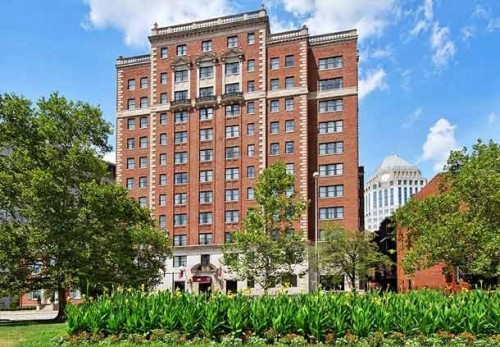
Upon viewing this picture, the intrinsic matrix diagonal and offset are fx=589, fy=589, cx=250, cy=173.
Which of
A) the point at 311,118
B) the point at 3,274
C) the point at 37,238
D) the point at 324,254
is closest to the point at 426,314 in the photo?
the point at 37,238

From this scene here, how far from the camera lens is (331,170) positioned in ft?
224

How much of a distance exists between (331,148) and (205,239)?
18617 mm

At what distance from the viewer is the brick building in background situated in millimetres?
68688

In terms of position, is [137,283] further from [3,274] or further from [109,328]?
[109,328]

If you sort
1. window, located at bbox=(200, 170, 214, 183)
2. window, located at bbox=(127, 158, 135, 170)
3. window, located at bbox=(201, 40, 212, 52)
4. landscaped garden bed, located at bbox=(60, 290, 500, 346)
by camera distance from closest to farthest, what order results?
landscaped garden bed, located at bbox=(60, 290, 500, 346)
window, located at bbox=(200, 170, 214, 183)
window, located at bbox=(201, 40, 212, 52)
window, located at bbox=(127, 158, 135, 170)

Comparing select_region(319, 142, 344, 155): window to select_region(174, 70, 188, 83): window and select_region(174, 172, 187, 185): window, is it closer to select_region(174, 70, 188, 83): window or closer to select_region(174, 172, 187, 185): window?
select_region(174, 172, 187, 185): window

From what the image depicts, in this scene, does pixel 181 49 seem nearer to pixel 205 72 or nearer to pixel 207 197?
pixel 205 72

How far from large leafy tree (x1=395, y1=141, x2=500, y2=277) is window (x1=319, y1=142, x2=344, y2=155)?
30.0 m

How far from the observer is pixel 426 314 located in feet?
48.0

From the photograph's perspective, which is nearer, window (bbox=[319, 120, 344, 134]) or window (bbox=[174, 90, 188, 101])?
window (bbox=[319, 120, 344, 134])

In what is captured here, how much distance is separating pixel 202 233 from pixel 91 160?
39.2 m

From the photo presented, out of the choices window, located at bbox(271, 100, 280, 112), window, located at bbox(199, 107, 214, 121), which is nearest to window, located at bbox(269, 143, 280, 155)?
window, located at bbox(271, 100, 280, 112)

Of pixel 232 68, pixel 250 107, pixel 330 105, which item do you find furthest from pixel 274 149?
pixel 232 68

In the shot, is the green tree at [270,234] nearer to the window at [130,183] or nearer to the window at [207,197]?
the window at [207,197]
